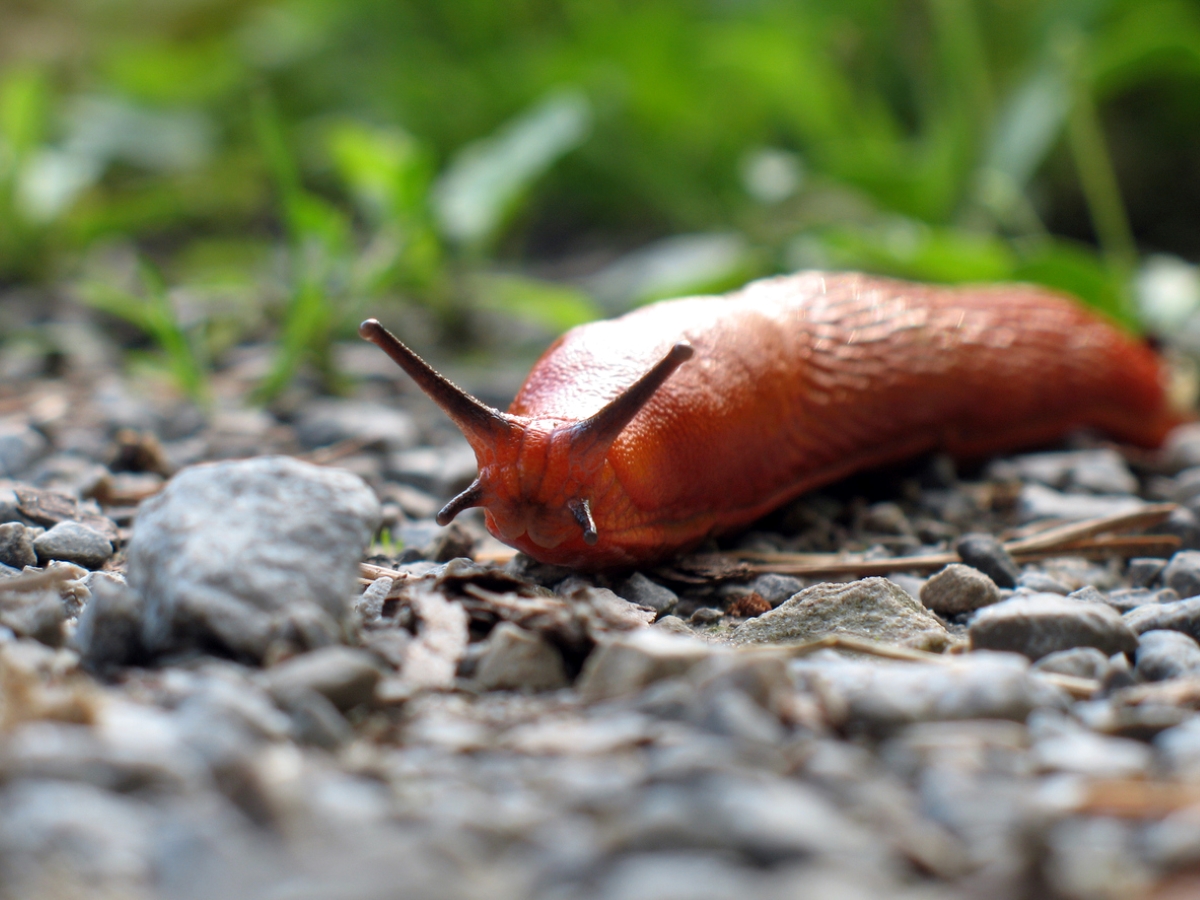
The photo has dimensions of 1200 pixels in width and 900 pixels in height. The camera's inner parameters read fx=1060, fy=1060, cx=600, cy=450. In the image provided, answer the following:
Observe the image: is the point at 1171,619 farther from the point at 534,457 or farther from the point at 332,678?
the point at 332,678

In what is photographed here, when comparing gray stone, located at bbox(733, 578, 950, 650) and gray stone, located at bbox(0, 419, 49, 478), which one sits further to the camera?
gray stone, located at bbox(0, 419, 49, 478)

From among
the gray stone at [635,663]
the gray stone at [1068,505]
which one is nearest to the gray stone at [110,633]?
the gray stone at [635,663]

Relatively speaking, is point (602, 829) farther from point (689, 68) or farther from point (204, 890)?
point (689, 68)

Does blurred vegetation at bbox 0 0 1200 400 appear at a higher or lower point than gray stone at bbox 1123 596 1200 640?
higher

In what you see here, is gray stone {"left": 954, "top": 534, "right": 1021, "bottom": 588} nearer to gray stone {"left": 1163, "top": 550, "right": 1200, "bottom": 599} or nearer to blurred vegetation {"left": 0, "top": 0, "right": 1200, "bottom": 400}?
gray stone {"left": 1163, "top": 550, "right": 1200, "bottom": 599}

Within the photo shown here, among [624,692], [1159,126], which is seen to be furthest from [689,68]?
[624,692]

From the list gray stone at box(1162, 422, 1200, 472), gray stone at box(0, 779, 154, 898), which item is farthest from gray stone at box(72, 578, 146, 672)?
gray stone at box(1162, 422, 1200, 472)

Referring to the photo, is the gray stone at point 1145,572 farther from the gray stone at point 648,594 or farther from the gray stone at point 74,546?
the gray stone at point 74,546
